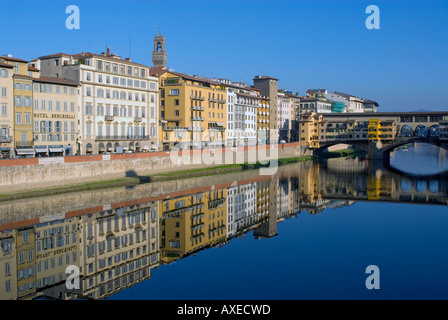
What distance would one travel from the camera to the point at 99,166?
41.9m

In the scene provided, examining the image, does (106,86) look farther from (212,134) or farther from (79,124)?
(212,134)

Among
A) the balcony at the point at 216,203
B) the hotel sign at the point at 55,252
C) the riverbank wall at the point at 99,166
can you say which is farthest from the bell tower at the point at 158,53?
the hotel sign at the point at 55,252

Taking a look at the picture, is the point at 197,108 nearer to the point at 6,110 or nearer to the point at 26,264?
the point at 6,110

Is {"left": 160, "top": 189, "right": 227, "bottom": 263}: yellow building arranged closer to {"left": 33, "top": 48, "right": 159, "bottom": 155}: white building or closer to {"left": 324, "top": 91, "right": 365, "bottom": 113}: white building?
{"left": 33, "top": 48, "right": 159, "bottom": 155}: white building

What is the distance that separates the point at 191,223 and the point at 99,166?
1623 centimetres

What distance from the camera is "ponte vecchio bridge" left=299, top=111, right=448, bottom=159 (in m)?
81.9

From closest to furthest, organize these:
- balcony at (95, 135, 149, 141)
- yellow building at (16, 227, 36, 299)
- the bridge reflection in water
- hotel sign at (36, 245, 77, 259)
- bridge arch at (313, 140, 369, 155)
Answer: yellow building at (16, 227, 36, 299) → the bridge reflection in water → hotel sign at (36, 245, 77, 259) → balcony at (95, 135, 149, 141) → bridge arch at (313, 140, 369, 155)

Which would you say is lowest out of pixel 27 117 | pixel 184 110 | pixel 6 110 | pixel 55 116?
pixel 27 117

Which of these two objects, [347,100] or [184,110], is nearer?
[184,110]

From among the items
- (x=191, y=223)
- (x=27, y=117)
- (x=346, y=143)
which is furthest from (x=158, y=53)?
(x=191, y=223)

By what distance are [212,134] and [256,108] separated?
1728 centimetres

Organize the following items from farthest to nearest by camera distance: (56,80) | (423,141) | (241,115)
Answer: (241,115) → (423,141) → (56,80)

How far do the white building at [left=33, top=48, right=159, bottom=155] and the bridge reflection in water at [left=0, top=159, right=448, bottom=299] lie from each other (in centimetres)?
1009

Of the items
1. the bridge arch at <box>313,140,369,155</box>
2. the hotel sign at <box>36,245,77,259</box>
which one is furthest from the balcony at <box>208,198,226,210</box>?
the bridge arch at <box>313,140,369,155</box>
